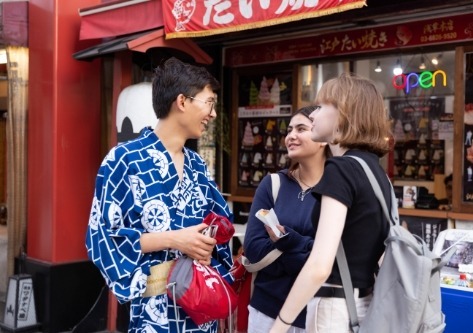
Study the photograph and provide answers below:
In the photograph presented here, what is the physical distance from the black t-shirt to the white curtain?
522 cm

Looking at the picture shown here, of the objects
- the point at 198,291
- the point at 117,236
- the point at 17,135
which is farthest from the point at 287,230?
the point at 17,135

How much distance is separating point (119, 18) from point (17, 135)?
186 cm

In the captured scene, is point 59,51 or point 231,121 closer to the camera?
point 59,51

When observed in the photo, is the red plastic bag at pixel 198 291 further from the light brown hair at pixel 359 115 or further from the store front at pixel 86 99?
the store front at pixel 86 99

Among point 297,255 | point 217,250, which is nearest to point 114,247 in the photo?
point 217,250

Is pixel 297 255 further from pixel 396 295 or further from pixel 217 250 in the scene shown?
pixel 396 295

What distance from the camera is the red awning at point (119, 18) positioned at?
593cm

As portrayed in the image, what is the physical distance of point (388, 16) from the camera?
618 centimetres

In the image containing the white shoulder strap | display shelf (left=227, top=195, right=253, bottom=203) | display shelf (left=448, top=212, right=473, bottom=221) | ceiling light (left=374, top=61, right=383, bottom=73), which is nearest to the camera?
the white shoulder strap

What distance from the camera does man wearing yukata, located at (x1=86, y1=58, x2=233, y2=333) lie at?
8.48 ft

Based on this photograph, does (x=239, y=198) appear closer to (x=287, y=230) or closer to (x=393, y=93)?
(x=393, y=93)

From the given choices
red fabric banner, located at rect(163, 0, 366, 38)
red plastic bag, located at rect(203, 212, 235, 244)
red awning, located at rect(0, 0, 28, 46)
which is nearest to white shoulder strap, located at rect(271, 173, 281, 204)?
red plastic bag, located at rect(203, 212, 235, 244)

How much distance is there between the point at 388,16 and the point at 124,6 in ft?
Answer: 9.10

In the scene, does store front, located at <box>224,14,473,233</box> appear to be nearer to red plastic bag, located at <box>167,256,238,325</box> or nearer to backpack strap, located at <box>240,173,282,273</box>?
backpack strap, located at <box>240,173,282,273</box>
